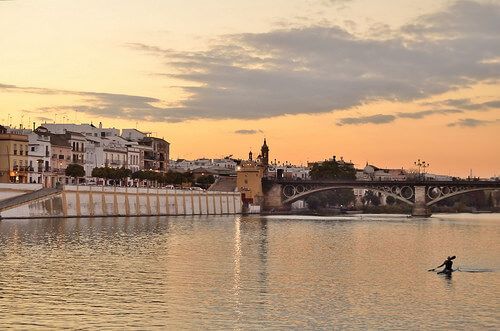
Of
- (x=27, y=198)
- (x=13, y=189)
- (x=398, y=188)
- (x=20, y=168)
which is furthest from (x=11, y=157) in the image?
(x=398, y=188)

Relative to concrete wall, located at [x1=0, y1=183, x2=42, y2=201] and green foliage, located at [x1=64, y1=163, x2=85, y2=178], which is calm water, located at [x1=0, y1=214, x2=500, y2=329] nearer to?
concrete wall, located at [x1=0, y1=183, x2=42, y2=201]

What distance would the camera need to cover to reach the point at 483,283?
58.7 metres

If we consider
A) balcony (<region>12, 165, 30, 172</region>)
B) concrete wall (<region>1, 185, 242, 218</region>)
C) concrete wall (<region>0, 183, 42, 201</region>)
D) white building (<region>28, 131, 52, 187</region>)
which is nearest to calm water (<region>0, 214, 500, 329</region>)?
concrete wall (<region>0, 183, 42, 201</region>)

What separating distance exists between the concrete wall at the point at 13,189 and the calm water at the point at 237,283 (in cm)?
2362

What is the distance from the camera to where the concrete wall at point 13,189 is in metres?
121

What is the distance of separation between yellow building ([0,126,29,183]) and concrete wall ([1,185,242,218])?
15.2 metres

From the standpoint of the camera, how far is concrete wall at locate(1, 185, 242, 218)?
12611 cm

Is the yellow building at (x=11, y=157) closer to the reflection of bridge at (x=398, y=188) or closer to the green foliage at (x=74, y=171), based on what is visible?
the green foliage at (x=74, y=171)

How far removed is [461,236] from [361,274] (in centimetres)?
5111

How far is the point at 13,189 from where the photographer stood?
12250cm

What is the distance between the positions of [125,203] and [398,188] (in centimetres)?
5698

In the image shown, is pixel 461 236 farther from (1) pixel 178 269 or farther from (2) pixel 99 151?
(2) pixel 99 151

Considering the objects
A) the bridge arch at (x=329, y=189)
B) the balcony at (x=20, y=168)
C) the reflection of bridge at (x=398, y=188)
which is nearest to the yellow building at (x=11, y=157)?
the balcony at (x=20, y=168)

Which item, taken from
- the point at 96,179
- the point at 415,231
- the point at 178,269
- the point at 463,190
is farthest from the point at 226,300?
the point at 463,190
